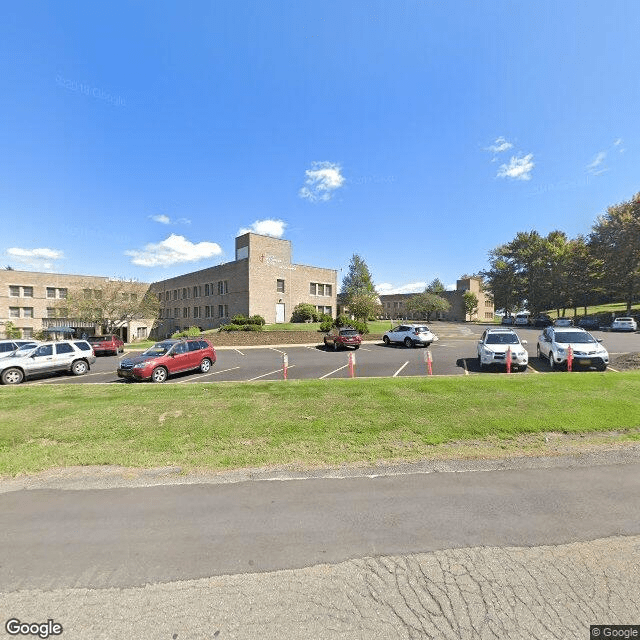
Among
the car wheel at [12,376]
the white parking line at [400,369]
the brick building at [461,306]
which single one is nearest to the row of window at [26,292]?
the car wheel at [12,376]

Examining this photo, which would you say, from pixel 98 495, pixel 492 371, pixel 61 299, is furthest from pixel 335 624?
pixel 61 299

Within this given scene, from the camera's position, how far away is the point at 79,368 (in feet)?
52.5

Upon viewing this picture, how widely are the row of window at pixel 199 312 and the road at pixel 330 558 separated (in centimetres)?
3705

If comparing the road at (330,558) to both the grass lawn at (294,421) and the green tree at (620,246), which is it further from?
the green tree at (620,246)

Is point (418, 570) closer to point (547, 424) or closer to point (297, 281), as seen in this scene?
point (547, 424)

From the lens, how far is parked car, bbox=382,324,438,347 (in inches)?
1004

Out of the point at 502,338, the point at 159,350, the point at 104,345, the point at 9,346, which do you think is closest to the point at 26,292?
the point at 104,345

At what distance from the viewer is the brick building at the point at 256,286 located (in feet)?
123

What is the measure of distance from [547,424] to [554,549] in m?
4.12

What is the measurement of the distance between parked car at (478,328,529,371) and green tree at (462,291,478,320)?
71933 millimetres

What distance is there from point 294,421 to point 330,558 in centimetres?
401

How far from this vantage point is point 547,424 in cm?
678

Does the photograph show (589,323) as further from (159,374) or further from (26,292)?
(26,292)

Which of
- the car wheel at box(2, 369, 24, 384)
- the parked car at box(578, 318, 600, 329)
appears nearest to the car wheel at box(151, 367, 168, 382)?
the car wheel at box(2, 369, 24, 384)
